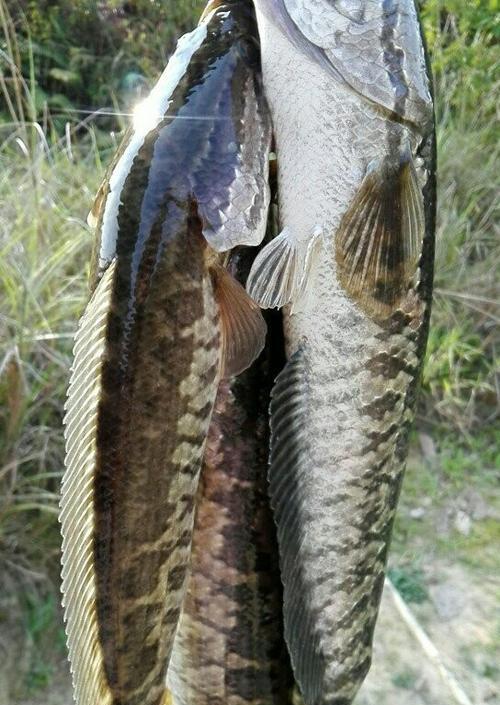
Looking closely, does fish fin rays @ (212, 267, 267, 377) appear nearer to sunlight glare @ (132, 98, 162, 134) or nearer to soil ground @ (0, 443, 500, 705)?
sunlight glare @ (132, 98, 162, 134)

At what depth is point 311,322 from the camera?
0.96 meters

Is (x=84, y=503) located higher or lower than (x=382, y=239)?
lower

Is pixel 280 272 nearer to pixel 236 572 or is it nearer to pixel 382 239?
pixel 382 239

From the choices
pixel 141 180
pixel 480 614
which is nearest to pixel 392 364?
pixel 141 180

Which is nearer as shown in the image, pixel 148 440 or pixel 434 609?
pixel 148 440

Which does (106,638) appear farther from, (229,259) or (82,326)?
(229,259)

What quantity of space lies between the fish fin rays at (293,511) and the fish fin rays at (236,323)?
91mm

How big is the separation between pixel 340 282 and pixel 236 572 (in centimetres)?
45

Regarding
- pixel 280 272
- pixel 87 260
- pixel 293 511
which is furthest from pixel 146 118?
pixel 87 260

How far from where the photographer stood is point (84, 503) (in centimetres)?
84

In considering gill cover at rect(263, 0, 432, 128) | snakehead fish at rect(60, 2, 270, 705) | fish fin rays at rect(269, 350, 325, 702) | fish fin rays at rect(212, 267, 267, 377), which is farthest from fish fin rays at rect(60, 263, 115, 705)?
gill cover at rect(263, 0, 432, 128)

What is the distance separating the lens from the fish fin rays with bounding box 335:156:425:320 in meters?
0.92

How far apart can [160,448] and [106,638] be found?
0.76 feet

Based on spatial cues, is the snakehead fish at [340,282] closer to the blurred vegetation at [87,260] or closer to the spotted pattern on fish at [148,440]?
the spotted pattern on fish at [148,440]
